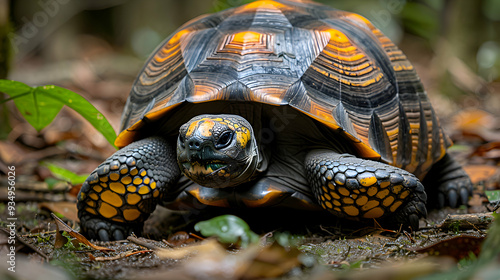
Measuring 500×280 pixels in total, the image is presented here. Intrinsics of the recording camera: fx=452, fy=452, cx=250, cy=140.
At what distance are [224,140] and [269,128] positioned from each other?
0.56 metres

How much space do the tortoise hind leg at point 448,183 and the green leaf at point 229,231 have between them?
215 centimetres

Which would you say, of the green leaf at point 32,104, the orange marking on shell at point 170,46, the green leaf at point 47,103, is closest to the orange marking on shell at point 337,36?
the orange marking on shell at point 170,46

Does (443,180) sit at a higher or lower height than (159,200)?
lower

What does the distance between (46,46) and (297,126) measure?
47.7ft

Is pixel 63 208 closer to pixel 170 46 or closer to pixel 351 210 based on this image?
pixel 170 46

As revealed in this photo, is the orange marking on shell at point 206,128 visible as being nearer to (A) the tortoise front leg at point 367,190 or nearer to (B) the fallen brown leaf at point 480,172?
(A) the tortoise front leg at point 367,190

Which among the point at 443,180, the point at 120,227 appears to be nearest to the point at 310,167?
the point at 120,227

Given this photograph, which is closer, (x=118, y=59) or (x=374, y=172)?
(x=374, y=172)

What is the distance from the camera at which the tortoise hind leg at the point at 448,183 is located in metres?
3.45

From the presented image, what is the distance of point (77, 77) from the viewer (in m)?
9.98

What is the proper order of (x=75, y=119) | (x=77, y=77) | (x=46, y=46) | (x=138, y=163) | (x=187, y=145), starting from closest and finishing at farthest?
(x=187, y=145)
(x=138, y=163)
(x=75, y=119)
(x=77, y=77)
(x=46, y=46)

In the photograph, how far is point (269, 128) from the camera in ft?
9.68

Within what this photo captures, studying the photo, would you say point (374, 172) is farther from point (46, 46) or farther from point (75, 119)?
point (46, 46)

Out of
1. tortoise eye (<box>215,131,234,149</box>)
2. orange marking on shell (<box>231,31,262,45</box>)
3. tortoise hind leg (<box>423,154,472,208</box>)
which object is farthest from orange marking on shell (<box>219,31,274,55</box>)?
tortoise hind leg (<box>423,154,472,208</box>)
